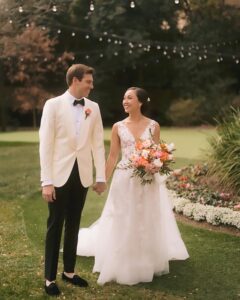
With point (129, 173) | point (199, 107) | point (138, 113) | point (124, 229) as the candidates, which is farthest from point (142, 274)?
point (199, 107)

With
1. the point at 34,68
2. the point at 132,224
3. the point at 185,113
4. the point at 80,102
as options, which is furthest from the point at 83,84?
the point at 34,68

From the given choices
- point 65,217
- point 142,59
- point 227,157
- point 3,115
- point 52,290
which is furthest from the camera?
point 142,59

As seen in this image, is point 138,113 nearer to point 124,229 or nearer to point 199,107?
point 124,229

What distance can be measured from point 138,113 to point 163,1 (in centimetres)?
2183

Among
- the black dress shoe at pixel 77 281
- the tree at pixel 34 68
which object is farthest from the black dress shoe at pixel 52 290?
the tree at pixel 34 68

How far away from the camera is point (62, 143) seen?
3984 millimetres

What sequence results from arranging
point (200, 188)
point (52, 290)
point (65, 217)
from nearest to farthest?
point (52, 290), point (65, 217), point (200, 188)

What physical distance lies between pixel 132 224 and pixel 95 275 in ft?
1.99

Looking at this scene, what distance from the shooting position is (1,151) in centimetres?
1662

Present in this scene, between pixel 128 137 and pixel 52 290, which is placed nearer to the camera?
pixel 52 290

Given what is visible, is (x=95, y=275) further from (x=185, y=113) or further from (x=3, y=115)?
(x=3, y=115)

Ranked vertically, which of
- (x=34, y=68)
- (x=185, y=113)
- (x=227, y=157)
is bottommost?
(x=227, y=157)

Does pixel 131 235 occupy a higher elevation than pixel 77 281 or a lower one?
higher

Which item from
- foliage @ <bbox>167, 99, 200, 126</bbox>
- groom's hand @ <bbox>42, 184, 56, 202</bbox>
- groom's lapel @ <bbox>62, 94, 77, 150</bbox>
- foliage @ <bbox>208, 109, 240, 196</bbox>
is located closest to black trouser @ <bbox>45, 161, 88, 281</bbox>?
groom's hand @ <bbox>42, 184, 56, 202</bbox>
